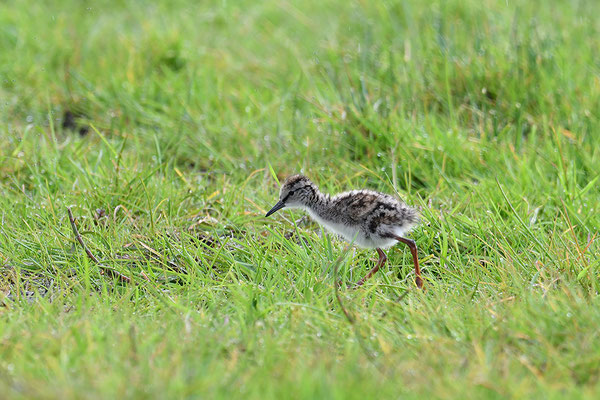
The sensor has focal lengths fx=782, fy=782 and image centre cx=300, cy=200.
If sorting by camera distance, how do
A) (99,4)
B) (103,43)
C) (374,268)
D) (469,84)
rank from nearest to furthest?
1. (374,268)
2. (469,84)
3. (103,43)
4. (99,4)

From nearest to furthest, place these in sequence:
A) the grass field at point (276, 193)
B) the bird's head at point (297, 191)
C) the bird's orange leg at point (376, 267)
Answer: the grass field at point (276, 193) → the bird's orange leg at point (376, 267) → the bird's head at point (297, 191)

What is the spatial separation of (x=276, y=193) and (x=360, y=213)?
1.07 meters

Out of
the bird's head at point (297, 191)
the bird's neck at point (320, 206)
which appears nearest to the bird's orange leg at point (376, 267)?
the bird's neck at point (320, 206)

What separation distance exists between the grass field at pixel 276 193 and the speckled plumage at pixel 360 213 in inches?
5.7

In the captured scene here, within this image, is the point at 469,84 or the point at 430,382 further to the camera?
the point at 469,84

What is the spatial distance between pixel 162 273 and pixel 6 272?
0.87 meters

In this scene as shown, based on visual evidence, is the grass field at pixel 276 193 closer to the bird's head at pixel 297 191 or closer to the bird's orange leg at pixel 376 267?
the bird's orange leg at pixel 376 267

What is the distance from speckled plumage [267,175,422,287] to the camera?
4242 millimetres

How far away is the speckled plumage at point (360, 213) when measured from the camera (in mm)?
4242

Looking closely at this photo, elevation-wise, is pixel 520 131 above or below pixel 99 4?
below

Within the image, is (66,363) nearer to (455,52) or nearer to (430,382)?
(430,382)

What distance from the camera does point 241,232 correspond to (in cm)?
487

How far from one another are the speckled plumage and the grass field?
0.14m

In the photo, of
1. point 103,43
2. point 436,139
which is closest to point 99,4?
point 103,43
